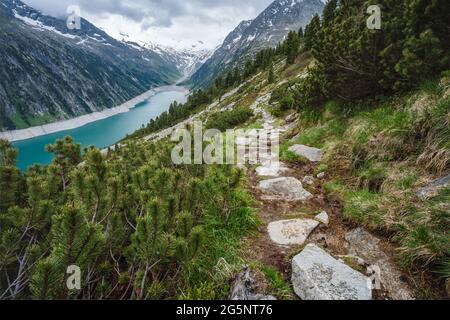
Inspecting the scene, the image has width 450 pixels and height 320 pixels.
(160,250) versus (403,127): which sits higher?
(403,127)

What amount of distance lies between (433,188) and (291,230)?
6.99ft

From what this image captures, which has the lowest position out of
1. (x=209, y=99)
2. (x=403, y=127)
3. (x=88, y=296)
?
(x=88, y=296)

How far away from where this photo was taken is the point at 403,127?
5.60 meters

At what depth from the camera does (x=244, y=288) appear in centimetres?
307

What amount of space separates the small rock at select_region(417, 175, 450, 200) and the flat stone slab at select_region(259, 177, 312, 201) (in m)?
2.12

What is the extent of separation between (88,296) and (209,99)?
76669 millimetres

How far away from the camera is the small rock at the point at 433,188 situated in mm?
3803

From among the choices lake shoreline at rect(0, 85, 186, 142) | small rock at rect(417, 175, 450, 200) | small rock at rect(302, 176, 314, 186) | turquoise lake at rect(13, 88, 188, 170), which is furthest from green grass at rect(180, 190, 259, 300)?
lake shoreline at rect(0, 85, 186, 142)

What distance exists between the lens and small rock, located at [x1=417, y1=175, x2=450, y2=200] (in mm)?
3803

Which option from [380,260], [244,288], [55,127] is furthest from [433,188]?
[55,127]

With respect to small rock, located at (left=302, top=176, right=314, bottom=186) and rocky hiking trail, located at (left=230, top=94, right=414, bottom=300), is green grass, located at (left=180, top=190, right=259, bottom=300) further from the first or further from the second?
small rock, located at (left=302, top=176, right=314, bottom=186)
